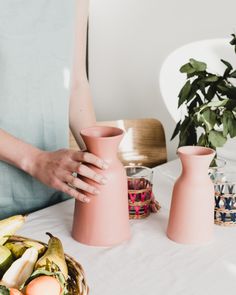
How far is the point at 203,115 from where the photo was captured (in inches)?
49.8

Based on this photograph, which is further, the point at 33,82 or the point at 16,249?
the point at 33,82

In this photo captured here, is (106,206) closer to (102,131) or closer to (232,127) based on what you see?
(102,131)

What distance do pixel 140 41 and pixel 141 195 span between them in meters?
1.06

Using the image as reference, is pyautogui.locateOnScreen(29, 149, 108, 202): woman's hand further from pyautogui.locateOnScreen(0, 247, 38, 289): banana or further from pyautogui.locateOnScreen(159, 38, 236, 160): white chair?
pyautogui.locateOnScreen(159, 38, 236, 160): white chair

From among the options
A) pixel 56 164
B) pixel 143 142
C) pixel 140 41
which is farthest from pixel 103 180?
pixel 140 41

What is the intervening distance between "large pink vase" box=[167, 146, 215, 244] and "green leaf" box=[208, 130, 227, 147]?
27 cm

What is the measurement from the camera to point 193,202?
3.16 feet

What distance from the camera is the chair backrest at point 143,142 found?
6.18 ft

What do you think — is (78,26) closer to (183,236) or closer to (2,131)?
(2,131)

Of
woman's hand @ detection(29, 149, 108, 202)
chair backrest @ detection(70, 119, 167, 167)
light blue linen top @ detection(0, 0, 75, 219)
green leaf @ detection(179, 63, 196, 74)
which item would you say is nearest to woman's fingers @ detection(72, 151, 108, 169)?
woman's hand @ detection(29, 149, 108, 202)

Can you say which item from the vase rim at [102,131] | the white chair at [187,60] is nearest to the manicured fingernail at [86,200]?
the vase rim at [102,131]

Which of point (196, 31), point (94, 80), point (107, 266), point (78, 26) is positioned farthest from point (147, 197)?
point (94, 80)

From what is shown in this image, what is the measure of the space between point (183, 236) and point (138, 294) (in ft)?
0.65

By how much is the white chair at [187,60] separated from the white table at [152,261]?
0.64 meters
